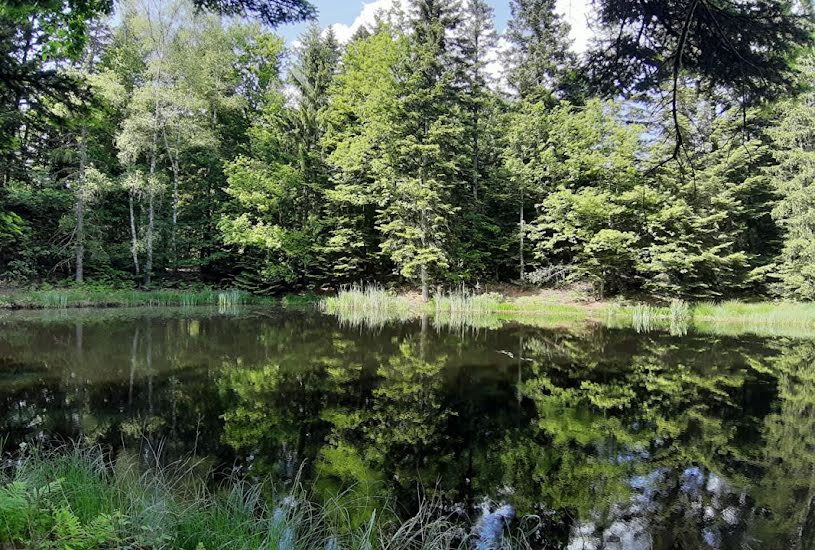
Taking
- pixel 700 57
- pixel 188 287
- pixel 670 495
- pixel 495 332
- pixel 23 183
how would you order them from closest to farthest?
pixel 700 57 → pixel 670 495 → pixel 495 332 → pixel 23 183 → pixel 188 287

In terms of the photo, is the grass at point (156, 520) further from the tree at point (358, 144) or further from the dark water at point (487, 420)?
the tree at point (358, 144)

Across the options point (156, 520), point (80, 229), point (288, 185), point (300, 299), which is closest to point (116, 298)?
point (80, 229)

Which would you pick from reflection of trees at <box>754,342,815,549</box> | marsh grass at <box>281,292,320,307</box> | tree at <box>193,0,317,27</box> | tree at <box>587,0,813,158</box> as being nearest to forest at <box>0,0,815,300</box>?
marsh grass at <box>281,292,320,307</box>

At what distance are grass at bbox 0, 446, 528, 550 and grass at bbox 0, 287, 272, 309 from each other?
14.8m

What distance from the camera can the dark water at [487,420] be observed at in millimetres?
3244

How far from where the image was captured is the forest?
712 inches

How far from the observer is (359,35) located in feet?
82.0

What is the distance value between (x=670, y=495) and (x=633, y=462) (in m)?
0.61

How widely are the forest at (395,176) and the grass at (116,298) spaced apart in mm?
1395

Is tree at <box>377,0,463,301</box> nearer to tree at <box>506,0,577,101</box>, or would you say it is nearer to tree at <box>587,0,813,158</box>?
tree at <box>506,0,577,101</box>

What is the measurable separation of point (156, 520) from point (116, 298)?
16.9 metres

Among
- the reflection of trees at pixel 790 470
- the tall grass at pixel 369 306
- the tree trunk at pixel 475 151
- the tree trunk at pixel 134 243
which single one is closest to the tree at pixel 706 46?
the reflection of trees at pixel 790 470

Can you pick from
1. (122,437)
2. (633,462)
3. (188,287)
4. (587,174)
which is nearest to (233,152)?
(188,287)

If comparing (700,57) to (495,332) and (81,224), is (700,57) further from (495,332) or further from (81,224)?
(81,224)
